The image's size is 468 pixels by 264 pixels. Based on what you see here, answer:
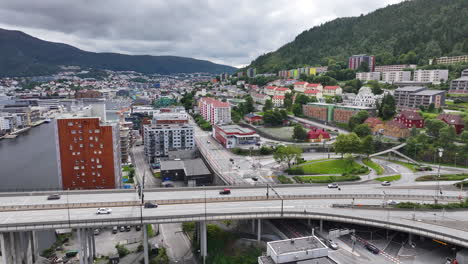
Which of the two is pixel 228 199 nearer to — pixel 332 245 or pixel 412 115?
pixel 332 245

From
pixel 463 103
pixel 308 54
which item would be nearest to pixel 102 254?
pixel 463 103

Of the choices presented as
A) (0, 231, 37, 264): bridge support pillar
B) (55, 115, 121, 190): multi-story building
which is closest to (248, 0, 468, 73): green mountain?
(55, 115, 121, 190): multi-story building

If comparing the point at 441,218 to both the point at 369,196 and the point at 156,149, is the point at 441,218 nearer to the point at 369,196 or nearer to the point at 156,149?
the point at 369,196

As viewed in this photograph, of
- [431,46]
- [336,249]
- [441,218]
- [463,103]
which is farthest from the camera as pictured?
[431,46]

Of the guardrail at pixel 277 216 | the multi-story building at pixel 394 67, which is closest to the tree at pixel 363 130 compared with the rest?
the guardrail at pixel 277 216

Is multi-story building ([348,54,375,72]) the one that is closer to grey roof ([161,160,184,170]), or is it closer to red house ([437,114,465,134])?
red house ([437,114,465,134])

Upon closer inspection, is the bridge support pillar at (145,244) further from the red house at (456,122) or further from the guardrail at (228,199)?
the red house at (456,122)

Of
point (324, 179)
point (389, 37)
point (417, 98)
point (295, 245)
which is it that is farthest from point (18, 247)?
point (389, 37)
